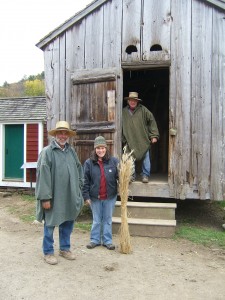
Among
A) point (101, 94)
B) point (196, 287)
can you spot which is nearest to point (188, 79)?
point (101, 94)

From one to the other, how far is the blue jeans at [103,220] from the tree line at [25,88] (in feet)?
145

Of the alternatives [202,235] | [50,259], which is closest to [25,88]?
[202,235]

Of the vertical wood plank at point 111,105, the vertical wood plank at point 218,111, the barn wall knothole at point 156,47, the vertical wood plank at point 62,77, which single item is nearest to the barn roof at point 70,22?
the vertical wood plank at point 62,77

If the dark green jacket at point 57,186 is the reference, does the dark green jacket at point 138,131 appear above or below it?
above

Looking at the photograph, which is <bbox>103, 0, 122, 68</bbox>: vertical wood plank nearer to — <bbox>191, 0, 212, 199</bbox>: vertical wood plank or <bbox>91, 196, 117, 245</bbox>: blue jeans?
<bbox>191, 0, 212, 199</bbox>: vertical wood plank

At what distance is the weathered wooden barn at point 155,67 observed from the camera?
637 cm

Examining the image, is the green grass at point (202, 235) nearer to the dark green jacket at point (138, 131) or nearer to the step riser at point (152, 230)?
the step riser at point (152, 230)

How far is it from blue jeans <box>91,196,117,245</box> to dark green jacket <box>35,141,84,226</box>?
26.2 inches

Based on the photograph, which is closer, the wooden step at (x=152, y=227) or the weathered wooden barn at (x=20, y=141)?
the wooden step at (x=152, y=227)

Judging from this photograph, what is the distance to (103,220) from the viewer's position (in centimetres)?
550

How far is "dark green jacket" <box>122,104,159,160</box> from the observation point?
6.94 metres

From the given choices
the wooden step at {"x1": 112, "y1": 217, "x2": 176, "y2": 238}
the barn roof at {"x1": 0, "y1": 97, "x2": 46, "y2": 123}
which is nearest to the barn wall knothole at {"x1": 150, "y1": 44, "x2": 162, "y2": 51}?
the wooden step at {"x1": 112, "y1": 217, "x2": 176, "y2": 238}

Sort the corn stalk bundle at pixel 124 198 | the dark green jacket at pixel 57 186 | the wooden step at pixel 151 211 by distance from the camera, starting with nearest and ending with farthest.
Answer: the dark green jacket at pixel 57 186
the corn stalk bundle at pixel 124 198
the wooden step at pixel 151 211

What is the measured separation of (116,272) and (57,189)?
4.12 ft
